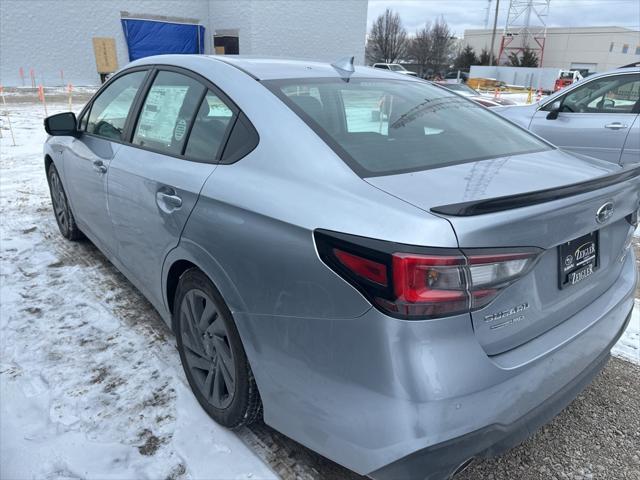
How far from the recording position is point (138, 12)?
25969mm

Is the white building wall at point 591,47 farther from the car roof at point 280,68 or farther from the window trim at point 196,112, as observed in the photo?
the window trim at point 196,112

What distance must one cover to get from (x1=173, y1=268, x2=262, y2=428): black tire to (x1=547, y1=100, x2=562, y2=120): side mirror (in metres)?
5.30

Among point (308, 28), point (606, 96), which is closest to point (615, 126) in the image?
point (606, 96)

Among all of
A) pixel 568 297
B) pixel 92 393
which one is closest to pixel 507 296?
pixel 568 297

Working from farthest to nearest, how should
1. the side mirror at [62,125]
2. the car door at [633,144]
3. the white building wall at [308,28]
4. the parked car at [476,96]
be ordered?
the white building wall at [308,28]
the parked car at [476,96]
the car door at [633,144]
the side mirror at [62,125]

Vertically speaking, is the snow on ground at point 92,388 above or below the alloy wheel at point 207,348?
below

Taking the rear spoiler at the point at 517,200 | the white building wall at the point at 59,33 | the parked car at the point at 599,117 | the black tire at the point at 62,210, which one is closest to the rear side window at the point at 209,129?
the rear spoiler at the point at 517,200

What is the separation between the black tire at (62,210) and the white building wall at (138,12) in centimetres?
1941

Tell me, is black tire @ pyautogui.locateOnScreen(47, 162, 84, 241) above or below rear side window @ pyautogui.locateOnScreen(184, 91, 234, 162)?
below

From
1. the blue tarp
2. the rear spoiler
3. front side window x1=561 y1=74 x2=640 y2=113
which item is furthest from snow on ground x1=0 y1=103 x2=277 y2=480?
the blue tarp

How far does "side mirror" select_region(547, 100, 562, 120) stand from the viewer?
239 inches

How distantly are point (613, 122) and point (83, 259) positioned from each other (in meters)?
5.74

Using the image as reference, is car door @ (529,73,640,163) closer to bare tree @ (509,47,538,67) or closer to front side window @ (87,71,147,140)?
front side window @ (87,71,147,140)

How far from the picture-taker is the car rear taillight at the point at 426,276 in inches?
57.1
